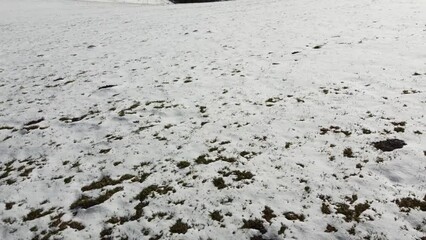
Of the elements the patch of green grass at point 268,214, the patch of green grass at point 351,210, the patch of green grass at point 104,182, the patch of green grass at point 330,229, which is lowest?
the patch of green grass at point 104,182

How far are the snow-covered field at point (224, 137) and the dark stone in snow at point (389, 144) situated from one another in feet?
0.67

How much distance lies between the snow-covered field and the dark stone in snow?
204mm

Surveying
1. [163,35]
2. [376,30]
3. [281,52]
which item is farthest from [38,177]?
[376,30]

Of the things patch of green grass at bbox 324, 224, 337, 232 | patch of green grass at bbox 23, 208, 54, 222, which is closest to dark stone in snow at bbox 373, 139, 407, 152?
patch of green grass at bbox 324, 224, 337, 232

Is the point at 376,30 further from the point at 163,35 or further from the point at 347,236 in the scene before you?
the point at 347,236

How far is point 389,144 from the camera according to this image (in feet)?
38.4

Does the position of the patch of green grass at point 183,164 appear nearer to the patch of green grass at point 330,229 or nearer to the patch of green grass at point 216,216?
the patch of green grass at point 216,216

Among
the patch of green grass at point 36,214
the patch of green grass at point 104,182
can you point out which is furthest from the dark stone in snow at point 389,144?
the patch of green grass at point 36,214

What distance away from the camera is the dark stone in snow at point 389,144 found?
11500 millimetres

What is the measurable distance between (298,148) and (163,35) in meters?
20.5

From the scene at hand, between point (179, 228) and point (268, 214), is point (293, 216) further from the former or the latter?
point (179, 228)

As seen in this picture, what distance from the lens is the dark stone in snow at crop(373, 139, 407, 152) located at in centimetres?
1150

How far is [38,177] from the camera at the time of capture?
12688 millimetres

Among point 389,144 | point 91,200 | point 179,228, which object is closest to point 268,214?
point 179,228
